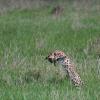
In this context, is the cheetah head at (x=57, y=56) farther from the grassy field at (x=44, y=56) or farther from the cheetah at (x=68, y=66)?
the grassy field at (x=44, y=56)

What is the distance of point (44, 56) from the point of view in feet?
32.0

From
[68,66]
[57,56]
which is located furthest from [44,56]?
[68,66]

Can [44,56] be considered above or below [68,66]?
above

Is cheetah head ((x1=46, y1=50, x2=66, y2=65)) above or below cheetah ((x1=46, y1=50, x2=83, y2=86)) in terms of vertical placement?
above

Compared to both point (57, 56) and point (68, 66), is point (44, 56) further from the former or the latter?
point (68, 66)

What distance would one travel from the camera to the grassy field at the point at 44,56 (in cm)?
716

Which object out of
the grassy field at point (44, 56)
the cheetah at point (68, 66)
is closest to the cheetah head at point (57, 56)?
the cheetah at point (68, 66)

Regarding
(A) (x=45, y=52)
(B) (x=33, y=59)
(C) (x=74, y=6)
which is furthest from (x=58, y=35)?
(C) (x=74, y=6)

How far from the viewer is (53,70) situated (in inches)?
322

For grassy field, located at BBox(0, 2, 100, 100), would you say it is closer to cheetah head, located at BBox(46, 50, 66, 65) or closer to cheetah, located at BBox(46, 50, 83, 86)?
cheetah, located at BBox(46, 50, 83, 86)

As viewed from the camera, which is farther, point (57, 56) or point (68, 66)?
point (57, 56)

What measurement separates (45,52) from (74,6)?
41.0 ft

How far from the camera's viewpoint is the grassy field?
716 cm

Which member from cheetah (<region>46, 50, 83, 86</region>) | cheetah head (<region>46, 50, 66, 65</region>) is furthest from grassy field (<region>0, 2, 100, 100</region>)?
cheetah head (<region>46, 50, 66, 65</region>)
